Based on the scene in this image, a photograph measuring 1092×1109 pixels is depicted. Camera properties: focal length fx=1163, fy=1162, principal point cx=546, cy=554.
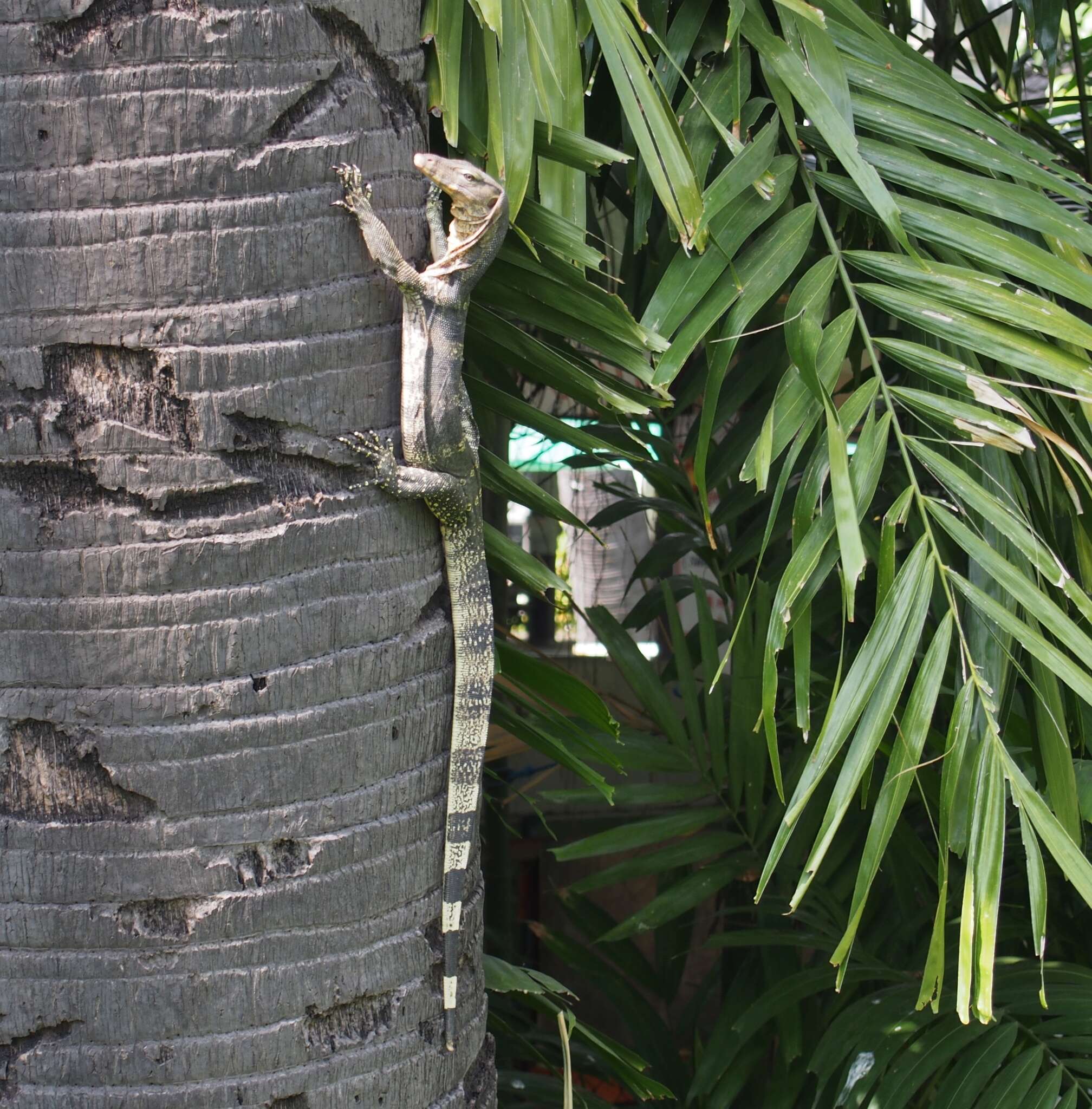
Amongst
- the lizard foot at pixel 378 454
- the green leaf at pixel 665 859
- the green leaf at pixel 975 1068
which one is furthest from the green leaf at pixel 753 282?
the green leaf at pixel 975 1068

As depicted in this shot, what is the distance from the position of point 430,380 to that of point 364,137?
1.37ft

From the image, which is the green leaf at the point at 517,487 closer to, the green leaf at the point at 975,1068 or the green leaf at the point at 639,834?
the green leaf at the point at 639,834

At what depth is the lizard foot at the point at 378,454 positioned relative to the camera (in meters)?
1.75

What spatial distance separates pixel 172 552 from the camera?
162cm

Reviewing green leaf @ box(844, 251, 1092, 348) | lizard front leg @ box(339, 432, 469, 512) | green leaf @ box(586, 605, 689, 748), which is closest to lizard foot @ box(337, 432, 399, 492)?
lizard front leg @ box(339, 432, 469, 512)

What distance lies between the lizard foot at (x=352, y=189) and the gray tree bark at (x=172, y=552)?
0.06 ft

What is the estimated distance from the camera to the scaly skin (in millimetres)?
1808

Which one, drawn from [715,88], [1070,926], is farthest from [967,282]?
[1070,926]

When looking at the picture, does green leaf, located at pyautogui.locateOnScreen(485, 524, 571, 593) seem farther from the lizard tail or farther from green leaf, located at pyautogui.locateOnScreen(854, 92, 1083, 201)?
green leaf, located at pyautogui.locateOnScreen(854, 92, 1083, 201)

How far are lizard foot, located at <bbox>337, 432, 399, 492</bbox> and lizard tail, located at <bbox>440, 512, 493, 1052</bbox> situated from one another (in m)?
0.21

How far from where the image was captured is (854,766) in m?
1.88

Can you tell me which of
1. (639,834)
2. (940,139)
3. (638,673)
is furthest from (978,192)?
(639,834)

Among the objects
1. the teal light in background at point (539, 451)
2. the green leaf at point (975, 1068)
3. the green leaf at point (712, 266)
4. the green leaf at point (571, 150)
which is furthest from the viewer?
the teal light in background at point (539, 451)

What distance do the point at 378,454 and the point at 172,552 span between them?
13.1 inches
